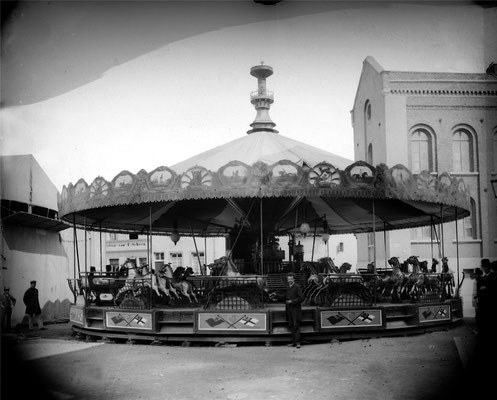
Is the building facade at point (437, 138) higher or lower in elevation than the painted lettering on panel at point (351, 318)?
higher

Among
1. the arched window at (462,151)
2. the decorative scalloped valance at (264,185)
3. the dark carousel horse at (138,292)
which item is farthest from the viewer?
the arched window at (462,151)

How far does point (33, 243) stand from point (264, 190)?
9.99 meters

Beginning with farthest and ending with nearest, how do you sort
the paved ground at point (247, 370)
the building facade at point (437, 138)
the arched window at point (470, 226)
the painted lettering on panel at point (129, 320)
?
the arched window at point (470, 226), the building facade at point (437, 138), the painted lettering on panel at point (129, 320), the paved ground at point (247, 370)

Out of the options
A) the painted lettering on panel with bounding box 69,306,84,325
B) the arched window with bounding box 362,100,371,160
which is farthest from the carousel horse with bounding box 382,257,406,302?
the arched window with bounding box 362,100,371,160

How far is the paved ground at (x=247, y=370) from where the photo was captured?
8.42m

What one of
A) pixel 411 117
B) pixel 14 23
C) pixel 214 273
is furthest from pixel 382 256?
pixel 14 23

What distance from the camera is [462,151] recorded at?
2542 cm

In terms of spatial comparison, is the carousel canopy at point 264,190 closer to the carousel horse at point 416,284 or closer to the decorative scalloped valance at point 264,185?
the decorative scalloped valance at point 264,185

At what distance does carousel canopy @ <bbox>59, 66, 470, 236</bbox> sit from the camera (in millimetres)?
14008

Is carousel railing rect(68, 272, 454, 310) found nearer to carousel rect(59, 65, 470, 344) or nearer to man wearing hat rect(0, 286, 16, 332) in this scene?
carousel rect(59, 65, 470, 344)

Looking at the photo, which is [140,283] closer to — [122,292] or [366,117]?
[122,292]

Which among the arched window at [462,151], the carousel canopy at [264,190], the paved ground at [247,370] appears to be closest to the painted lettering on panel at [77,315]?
the paved ground at [247,370]

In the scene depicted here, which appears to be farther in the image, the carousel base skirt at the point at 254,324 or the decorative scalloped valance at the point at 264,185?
the decorative scalloped valance at the point at 264,185

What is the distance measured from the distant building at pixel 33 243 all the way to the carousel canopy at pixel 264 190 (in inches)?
61.1
